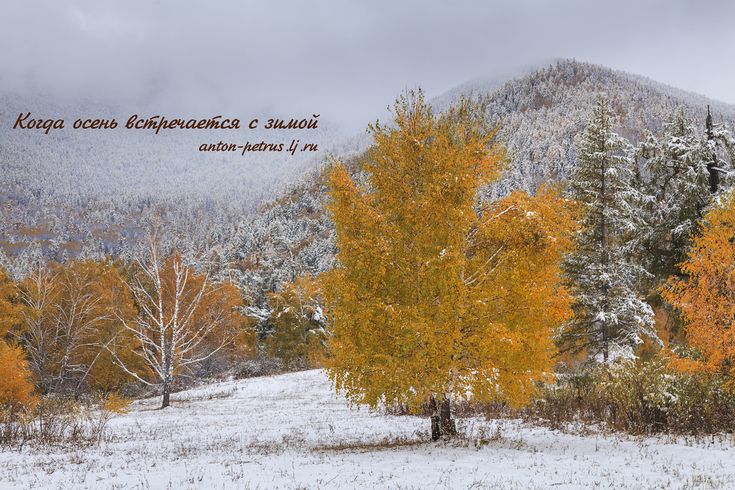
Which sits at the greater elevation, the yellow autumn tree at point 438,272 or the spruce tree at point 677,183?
the spruce tree at point 677,183

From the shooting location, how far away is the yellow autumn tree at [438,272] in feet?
37.4

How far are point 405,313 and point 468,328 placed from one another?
1.64 meters

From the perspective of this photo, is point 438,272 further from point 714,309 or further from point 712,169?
point 712,169

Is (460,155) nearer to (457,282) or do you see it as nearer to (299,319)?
(457,282)

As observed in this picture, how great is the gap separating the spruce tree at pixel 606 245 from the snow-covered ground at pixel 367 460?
9648mm

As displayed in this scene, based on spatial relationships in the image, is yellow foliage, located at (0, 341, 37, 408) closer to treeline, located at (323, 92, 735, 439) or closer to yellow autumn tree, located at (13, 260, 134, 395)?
yellow autumn tree, located at (13, 260, 134, 395)

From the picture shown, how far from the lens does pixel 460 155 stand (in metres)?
12.2

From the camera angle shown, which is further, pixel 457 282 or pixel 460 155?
pixel 460 155

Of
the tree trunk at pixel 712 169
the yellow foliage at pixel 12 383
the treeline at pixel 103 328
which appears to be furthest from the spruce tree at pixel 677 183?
the yellow foliage at pixel 12 383

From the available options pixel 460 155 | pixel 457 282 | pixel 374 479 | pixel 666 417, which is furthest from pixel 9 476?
pixel 666 417

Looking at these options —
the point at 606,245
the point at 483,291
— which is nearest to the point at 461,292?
the point at 483,291

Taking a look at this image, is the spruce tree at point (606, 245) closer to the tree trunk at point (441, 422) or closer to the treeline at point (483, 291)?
the treeline at point (483, 291)

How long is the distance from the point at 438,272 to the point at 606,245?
1598cm

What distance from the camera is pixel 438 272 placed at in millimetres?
11484
